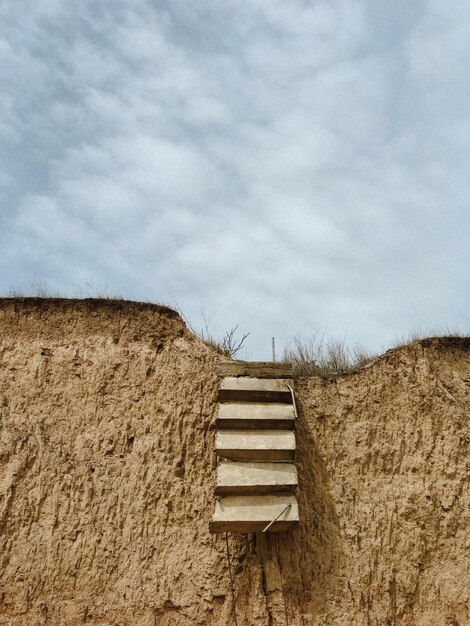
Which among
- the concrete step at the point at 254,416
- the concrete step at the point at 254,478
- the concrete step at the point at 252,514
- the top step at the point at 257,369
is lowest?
the concrete step at the point at 252,514

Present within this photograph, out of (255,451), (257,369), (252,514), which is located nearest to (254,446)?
(255,451)

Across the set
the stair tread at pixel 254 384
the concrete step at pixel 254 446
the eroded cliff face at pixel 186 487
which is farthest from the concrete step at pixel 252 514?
the stair tread at pixel 254 384

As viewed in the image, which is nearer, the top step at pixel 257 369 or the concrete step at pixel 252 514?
the concrete step at pixel 252 514

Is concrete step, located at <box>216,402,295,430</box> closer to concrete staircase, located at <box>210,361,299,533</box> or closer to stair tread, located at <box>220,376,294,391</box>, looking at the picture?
concrete staircase, located at <box>210,361,299,533</box>

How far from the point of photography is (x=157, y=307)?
842 cm

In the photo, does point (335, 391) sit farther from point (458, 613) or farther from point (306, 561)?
point (458, 613)

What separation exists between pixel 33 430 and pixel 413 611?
15.2 ft

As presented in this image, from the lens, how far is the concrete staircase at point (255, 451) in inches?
245

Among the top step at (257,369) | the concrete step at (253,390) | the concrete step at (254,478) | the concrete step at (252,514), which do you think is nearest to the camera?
the concrete step at (252,514)

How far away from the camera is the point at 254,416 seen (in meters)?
6.87

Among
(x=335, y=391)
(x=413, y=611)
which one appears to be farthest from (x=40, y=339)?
(x=413, y=611)

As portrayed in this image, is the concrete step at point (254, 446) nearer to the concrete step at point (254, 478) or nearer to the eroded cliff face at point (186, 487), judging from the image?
the concrete step at point (254, 478)

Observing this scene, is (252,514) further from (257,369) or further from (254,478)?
(257,369)

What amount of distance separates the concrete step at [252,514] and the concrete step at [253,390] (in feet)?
3.82
